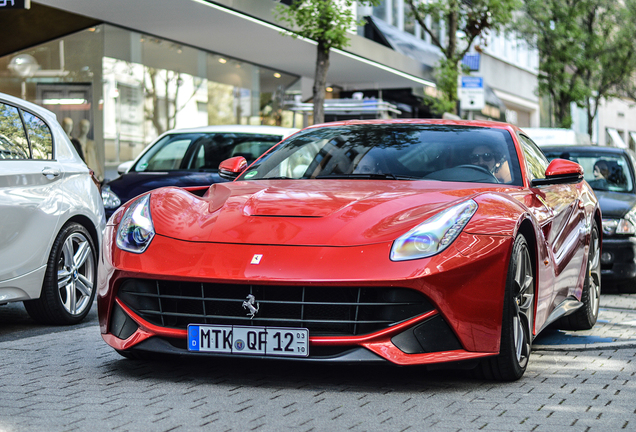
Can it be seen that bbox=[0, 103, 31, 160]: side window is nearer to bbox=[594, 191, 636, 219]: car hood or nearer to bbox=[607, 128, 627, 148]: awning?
bbox=[594, 191, 636, 219]: car hood

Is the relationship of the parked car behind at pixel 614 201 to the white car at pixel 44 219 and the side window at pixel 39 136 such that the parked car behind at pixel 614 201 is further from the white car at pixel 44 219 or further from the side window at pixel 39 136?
the side window at pixel 39 136

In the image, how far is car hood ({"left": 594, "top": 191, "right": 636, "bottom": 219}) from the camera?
9539mm

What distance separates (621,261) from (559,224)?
420 centimetres

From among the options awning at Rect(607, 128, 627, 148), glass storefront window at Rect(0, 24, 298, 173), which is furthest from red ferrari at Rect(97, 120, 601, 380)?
awning at Rect(607, 128, 627, 148)

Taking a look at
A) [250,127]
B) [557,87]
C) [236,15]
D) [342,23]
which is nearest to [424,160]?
[250,127]

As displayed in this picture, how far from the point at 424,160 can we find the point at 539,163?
1.19 metres

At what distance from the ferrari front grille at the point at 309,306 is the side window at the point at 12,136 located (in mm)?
2326

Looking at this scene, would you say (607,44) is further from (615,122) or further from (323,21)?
(615,122)

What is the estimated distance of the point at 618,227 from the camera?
9.45 m

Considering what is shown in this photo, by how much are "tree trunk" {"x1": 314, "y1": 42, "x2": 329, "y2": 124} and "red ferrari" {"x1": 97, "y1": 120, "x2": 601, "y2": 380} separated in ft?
36.4

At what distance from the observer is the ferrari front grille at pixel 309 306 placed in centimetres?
412

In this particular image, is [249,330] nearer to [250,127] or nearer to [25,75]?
[250,127]

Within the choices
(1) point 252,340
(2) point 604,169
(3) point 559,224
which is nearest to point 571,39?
(2) point 604,169

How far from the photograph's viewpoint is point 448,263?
4.11 metres
